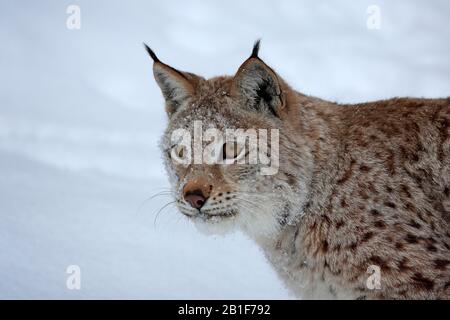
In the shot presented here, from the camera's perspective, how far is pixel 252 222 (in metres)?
4.18

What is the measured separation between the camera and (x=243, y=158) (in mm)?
4070

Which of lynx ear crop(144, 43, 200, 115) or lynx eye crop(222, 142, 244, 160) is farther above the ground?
lynx ear crop(144, 43, 200, 115)

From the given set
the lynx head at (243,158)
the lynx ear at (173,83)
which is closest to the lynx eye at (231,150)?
the lynx head at (243,158)

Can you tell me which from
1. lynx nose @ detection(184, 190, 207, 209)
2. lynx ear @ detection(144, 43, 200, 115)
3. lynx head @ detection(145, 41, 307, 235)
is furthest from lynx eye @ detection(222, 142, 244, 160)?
lynx ear @ detection(144, 43, 200, 115)

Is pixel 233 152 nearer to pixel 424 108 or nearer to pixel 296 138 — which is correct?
pixel 296 138

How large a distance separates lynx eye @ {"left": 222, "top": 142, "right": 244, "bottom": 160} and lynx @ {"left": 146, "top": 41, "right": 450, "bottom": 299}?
0.03ft

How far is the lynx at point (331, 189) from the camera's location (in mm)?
3752

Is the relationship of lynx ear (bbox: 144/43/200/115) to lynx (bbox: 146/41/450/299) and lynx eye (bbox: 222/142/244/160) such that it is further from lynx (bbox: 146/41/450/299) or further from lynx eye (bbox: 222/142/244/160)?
lynx eye (bbox: 222/142/244/160)

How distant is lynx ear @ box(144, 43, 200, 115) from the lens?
4.52 m

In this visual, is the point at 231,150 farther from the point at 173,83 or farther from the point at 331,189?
the point at 173,83

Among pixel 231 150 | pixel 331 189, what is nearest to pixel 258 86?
pixel 231 150

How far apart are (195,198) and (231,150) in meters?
0.44

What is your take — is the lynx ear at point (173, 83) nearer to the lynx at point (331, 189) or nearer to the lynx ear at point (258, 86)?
the lynx at point (331, 189)

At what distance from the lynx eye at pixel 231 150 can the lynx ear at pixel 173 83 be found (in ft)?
2.40
